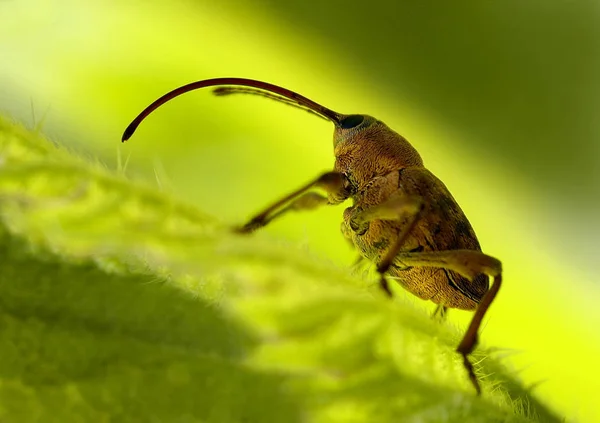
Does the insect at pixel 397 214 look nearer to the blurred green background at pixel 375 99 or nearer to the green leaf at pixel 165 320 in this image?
the green leaf at pixel 165 320

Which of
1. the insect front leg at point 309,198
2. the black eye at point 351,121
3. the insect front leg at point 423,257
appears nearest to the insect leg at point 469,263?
the insect front leg at point 423,257

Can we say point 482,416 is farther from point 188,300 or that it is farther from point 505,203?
point 505,203

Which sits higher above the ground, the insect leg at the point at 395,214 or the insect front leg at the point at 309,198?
the insect leg at the point at 395,214

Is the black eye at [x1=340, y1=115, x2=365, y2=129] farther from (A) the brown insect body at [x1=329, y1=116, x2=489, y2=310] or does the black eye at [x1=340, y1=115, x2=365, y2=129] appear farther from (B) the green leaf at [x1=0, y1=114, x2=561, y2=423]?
(B) the green leaf at [x1=0, y1=114, x2=561, y2=423]

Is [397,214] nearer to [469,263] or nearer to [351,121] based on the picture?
[469,263]

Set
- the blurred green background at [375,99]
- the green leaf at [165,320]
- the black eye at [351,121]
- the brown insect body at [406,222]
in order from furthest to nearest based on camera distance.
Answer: the blurred green background at [375,99] → the black eye at [351,121] → the brown insect body at [406,222] → the green leaf at [165,320]

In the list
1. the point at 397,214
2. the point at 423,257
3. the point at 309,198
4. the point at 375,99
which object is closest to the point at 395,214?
the point at 397,214

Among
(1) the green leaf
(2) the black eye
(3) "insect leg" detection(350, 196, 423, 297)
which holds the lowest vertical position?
(1) the green leaf

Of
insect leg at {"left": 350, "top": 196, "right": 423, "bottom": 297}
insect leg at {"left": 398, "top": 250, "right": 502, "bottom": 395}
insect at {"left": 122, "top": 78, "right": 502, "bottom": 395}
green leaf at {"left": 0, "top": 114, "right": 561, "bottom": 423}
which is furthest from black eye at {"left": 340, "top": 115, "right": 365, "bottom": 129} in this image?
green leaf at {"left": 0, "top": 114, "right": 561, "bottom": 423}

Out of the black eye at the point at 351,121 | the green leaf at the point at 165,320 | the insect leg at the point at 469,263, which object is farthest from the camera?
the black eye at the point at 351,121
